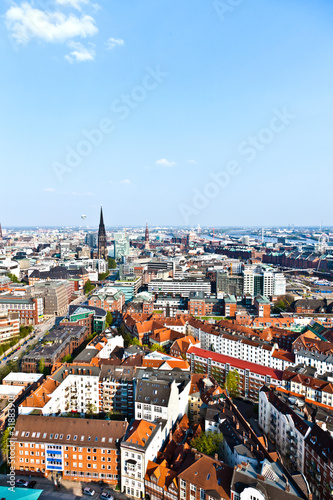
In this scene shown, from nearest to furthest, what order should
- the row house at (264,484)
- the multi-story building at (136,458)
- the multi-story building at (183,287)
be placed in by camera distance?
the row house at (264,484)
the multi-story building at (136,458)
the multi-story building at (183,287)

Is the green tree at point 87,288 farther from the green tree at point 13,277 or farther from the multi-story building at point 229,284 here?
the multi-story building at point 229,284

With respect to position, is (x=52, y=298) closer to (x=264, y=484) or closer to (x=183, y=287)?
(x=183, y=287)

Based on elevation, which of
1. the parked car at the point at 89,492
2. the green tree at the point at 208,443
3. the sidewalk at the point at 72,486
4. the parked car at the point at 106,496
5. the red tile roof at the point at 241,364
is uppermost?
the green tree at the point at 208,443

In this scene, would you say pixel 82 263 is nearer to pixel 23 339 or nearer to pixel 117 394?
pixel 23 339

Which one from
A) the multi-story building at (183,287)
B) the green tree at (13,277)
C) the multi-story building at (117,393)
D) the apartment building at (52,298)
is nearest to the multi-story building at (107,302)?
the apartment building at (52,298)

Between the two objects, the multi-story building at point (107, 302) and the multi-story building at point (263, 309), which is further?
the multi-story building at point (107, 302)

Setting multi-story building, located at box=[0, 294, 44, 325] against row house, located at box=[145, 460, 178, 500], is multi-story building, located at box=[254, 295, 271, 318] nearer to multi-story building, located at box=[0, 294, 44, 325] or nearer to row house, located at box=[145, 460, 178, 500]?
multi-story building, located at box=[0, 294, 44, 325]
